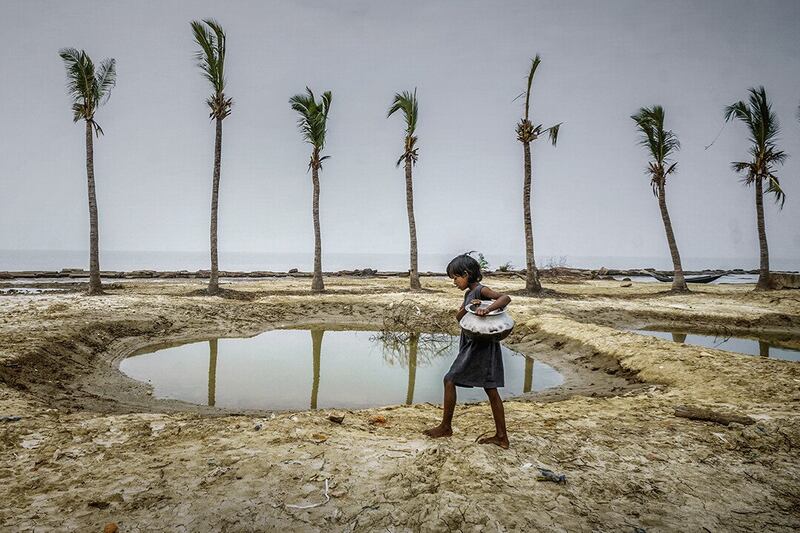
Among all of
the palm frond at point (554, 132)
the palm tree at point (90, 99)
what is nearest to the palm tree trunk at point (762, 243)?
the palm frond at point (554, 132)

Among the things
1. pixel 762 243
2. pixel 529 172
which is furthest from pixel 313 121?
pixel 762 243

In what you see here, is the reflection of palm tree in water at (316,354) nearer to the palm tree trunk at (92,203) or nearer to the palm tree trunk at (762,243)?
the palm tree trunk at (92,203)

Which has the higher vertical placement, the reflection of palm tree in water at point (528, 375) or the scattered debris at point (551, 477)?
the scattered debris at point (551, 477)

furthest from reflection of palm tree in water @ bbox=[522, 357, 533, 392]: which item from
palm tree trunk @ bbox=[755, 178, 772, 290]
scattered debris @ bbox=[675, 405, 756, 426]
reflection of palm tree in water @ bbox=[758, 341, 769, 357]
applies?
palm tree trunk @ bbox=[755, 178, 772, 290]

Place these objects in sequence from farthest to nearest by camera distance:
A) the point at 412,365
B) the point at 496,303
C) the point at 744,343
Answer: the point at 744,343 < the point at 412,365 < the point at 496,303

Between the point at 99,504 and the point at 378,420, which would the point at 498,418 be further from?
the point at 99,504

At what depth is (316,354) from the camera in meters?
10.4

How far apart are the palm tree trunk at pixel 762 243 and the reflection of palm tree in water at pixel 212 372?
82.4 ft

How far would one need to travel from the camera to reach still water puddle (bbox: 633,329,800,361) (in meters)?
10.3

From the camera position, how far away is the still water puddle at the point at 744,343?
1030 centimetres

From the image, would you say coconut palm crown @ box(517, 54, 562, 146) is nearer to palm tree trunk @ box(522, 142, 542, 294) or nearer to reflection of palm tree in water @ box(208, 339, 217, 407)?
palm tree trunk @ box(522, 142, 542, 294)

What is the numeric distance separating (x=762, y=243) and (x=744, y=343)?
1369 cm

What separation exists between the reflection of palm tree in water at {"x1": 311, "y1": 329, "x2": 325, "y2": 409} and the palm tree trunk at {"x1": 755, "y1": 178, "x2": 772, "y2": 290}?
873 inches

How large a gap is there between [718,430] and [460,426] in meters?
2.84
